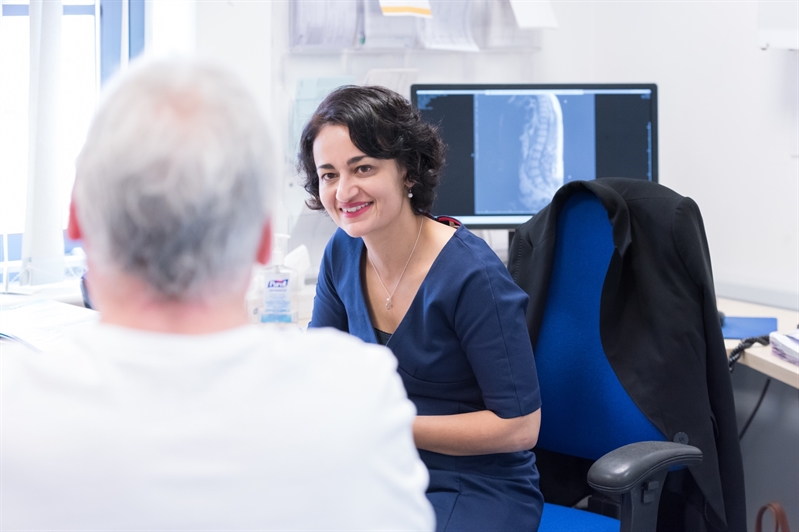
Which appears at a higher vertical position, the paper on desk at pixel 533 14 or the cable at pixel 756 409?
the paper on desk at pixel 533 14

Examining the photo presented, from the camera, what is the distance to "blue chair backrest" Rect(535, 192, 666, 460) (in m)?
1.38

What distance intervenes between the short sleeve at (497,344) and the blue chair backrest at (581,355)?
0.72 feet

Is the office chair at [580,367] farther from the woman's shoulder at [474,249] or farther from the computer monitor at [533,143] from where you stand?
the computer monitor at [533,143]

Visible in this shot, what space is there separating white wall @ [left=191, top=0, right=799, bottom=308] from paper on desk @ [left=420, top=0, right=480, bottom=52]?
6 cm

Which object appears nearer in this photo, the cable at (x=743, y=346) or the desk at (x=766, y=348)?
the desk at (x=766, y=348)

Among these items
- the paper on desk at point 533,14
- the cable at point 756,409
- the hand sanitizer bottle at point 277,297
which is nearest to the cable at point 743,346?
the cable at point 756,409

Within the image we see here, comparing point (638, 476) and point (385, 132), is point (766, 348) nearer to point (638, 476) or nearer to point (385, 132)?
point (638, 476)

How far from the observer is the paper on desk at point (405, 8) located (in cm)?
209

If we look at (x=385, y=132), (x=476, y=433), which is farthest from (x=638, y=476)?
(x=385, y=132)

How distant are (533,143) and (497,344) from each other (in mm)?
1032

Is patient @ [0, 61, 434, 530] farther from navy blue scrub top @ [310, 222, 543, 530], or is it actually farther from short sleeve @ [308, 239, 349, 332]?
short sleeve @ [308, 239, 349, 332]

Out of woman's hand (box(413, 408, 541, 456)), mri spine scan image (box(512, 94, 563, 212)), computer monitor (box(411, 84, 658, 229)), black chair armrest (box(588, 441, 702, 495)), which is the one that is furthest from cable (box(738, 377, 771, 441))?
woman's hand (box(413, 408, 541, 456))

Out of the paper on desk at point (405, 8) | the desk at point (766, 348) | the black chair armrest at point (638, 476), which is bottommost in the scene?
the black chair armrest at point (638, 476)

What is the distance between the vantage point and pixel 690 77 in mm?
2213
